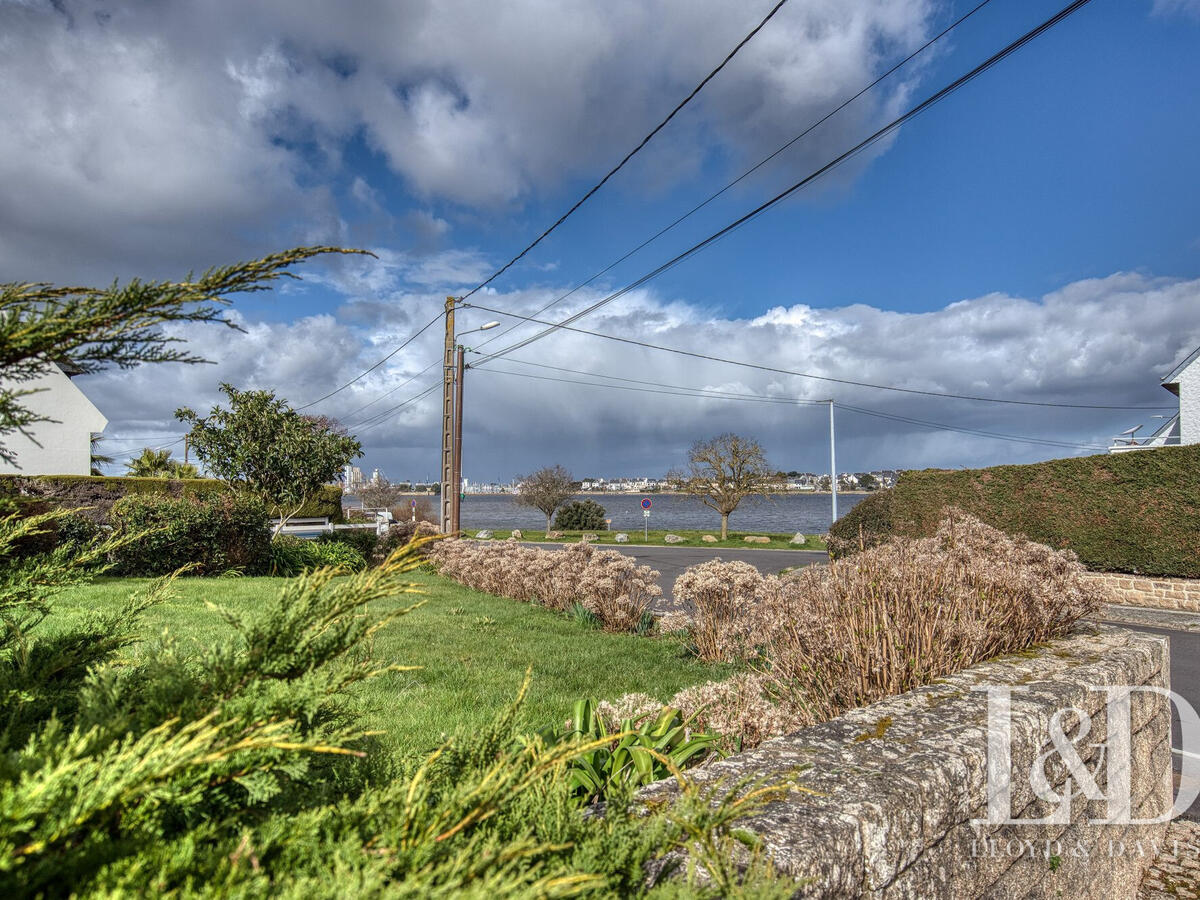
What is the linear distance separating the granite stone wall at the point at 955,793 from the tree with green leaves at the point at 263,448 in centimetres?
1831

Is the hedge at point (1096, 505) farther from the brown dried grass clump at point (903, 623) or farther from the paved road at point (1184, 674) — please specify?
the brown dried grass clump at point (903, 623)

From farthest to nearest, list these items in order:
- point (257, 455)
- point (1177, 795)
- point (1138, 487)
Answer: point (257, 455) → point (1138, 487) → point (1177, 795)

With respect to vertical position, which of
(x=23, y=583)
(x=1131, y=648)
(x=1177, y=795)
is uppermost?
(x=23, y=583)

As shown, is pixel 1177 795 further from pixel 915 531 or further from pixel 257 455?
pixel 257 455

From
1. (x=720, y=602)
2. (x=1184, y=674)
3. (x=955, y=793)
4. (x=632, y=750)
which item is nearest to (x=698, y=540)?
(x=1184, y=674)

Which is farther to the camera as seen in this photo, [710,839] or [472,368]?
[472,368]

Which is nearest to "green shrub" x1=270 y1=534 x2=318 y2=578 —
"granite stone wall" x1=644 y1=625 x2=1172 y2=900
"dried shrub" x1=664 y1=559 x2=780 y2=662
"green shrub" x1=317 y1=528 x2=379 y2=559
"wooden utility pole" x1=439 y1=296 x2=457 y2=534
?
"green shrub" x1=317 y1=528 x2=379 y2=559

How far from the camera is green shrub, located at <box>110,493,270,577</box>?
13.5m

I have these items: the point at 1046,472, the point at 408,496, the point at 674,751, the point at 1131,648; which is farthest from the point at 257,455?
the point at 408,496

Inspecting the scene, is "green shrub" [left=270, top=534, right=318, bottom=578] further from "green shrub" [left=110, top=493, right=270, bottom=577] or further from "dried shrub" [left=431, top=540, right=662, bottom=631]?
"dried shrub" [left=431, top=540, right=662, bottom=631]

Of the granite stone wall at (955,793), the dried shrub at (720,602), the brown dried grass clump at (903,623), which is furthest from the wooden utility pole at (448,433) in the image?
the granite stone wall at (955,793)

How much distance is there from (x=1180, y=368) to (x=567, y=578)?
2357 centimetres

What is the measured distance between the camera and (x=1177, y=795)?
5.15m

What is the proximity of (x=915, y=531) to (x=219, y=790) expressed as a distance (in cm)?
2050
